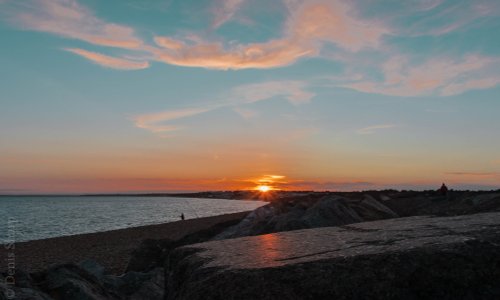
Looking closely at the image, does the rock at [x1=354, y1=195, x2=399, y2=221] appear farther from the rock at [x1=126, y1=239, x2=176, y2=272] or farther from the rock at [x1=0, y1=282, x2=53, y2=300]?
the rock at [x1=0, y1=282, x2=53, y2=300]

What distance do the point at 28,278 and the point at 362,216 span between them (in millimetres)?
12788

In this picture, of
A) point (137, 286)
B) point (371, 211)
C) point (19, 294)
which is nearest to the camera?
point (19, 294)

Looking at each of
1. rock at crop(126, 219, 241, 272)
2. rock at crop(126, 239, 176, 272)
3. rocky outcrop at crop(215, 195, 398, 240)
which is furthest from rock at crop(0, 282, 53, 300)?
rocky outcrop at crop(215, 195, 398, 240)

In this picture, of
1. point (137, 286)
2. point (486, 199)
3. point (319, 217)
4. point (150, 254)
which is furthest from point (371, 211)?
point (137, 286)

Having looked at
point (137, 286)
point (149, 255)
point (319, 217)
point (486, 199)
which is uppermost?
point (486, 199)

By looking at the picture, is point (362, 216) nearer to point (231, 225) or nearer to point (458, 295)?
point (231, 225)

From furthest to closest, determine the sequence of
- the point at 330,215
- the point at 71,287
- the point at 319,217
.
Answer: the point at 330,215 → the point at 319,217 → the point at 71,287

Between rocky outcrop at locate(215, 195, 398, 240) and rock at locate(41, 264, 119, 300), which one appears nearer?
rock at locate(41, 264, 119, 300)

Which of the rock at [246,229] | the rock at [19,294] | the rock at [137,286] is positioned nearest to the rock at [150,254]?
the rock at [246,229]

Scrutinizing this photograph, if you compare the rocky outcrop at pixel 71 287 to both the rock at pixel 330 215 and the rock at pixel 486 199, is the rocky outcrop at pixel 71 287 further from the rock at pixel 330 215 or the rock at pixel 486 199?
the rock at pixel 486 199

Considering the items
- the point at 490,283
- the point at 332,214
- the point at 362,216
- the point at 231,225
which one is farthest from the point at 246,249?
the point at 231,225

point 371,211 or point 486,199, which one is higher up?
point 486,199

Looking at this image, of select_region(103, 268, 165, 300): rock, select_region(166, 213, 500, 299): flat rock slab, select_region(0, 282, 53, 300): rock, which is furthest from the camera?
select_region(103, 268, 165, 300): rock

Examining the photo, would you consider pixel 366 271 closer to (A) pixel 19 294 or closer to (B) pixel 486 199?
(A) pixel 19 294
